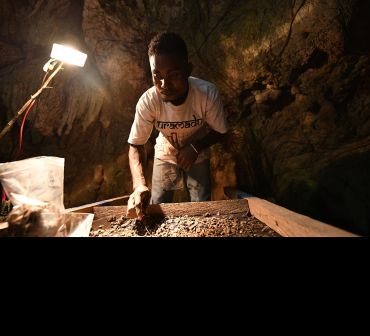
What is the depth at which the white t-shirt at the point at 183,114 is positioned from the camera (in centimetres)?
239

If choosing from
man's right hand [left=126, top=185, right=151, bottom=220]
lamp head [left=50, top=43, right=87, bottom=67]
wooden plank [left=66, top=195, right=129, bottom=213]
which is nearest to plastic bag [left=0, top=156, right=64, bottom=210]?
wooden plank [left=66, top=195, right=129, bottom=213]

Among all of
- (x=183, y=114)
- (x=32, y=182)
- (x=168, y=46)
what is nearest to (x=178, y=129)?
(x=183, y=114)

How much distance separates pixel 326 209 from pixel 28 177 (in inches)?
119

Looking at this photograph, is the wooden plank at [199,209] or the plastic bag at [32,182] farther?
the wooden plank at [199,209]

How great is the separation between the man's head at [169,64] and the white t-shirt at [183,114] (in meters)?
0.25

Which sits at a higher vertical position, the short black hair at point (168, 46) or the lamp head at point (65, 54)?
the lamp head at point (65, 54)

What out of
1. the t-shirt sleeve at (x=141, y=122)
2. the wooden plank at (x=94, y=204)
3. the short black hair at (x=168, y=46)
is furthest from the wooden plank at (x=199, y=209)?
the short black hair at (x=168, y=46)

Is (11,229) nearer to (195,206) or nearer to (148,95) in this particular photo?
(195,206)

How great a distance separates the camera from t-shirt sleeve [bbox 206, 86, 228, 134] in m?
2.36

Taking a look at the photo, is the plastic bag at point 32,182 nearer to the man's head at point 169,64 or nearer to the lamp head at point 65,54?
the man's head at point 169,64

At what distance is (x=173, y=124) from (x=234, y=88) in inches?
79.4

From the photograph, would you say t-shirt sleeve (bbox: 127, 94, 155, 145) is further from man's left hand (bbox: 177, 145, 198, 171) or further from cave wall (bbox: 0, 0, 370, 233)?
cave wall (bbox: 0, 0, 370, 233)

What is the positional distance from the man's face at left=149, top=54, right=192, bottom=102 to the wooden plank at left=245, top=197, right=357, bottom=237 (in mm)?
1340
